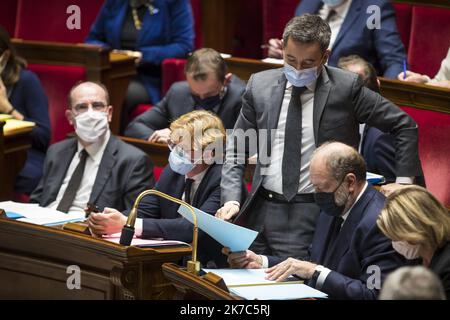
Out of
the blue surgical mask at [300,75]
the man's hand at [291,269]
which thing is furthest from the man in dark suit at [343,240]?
the blue surgical mask at [300,75]

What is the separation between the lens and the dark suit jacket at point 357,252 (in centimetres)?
204

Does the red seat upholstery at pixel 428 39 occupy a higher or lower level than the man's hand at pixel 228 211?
higher

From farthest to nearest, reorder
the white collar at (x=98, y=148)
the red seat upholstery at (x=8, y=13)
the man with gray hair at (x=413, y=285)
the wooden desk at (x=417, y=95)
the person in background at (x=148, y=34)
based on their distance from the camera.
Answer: the red seat upholstery at (x=8, y=13) → the person in background at (x=148, y=34) → the white collar at (x=98, y=148) → the wooden desk at (x=417, y=95) → the man with gray hair at (x=413, y=285)

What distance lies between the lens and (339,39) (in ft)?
10.7

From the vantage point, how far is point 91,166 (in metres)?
2.92

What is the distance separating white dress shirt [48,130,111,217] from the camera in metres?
2.89

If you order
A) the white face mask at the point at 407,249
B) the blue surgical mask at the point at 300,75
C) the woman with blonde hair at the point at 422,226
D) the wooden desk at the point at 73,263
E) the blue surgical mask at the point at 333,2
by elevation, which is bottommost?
the wooden desk at the point at 73,263

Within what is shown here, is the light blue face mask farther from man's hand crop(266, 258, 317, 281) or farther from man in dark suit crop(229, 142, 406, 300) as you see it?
man's hand crop(266, 258, 317, 281)

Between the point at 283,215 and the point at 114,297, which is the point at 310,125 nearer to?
the point at 283,215

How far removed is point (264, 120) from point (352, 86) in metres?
0.23

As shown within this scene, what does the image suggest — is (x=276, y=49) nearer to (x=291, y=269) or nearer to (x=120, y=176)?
(x=120, y=176)

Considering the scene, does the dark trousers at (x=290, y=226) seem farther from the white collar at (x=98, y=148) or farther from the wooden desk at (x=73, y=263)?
the white collar at (x=98, y=148)

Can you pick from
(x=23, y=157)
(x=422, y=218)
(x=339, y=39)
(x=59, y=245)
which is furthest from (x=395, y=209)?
(x=23, y=157)

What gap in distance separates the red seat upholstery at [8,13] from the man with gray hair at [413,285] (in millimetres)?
3443
